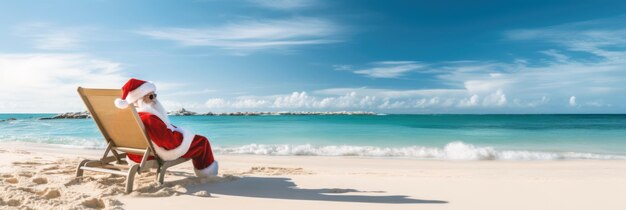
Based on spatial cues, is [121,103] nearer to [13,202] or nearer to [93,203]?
[93,203]

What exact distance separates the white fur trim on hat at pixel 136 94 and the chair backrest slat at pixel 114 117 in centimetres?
7

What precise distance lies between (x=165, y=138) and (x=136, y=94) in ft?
1.66

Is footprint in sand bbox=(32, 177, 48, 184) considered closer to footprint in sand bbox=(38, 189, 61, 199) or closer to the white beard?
footprint in sand bbox=(38, 189, 61, 199)

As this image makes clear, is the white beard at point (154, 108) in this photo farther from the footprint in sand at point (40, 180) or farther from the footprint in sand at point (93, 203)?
the footprint in sand at point (40, 180)

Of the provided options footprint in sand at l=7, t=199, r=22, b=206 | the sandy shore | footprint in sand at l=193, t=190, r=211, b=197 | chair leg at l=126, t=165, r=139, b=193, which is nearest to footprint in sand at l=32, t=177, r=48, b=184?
the sandy shore

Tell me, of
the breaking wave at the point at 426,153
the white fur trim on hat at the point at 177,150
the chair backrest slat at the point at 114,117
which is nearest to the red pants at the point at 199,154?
the white fur trim on hat at the point at 177,150

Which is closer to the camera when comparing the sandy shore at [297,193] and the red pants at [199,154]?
the sandy shore at [297,193]

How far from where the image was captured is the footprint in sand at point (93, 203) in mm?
3242

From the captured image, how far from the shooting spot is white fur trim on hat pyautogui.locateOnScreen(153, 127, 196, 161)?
402 cm

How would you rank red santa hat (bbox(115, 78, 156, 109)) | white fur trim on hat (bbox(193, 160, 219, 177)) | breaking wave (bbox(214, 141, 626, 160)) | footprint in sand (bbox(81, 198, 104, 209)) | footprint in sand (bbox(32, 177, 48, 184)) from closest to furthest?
footprint in sand (bbox(81, 198, 104, 209)), red santa hat (bbox(115, 78, 156, 109)), footprint in sand (bbox(32, 177, 48, 184)), white fur trim on hat (bbox(193, 160, 219, 177)), breaking wave (bbox(214, 141, 626, 160))

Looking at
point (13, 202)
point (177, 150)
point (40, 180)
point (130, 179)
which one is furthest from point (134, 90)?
point (40, 180)

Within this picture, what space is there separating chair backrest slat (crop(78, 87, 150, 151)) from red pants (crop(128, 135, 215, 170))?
0.41 metres

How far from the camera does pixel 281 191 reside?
162 inches

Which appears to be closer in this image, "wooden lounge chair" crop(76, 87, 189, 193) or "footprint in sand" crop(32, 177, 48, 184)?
"wooden lounge chair" crop(76, 87, 189, 193)
